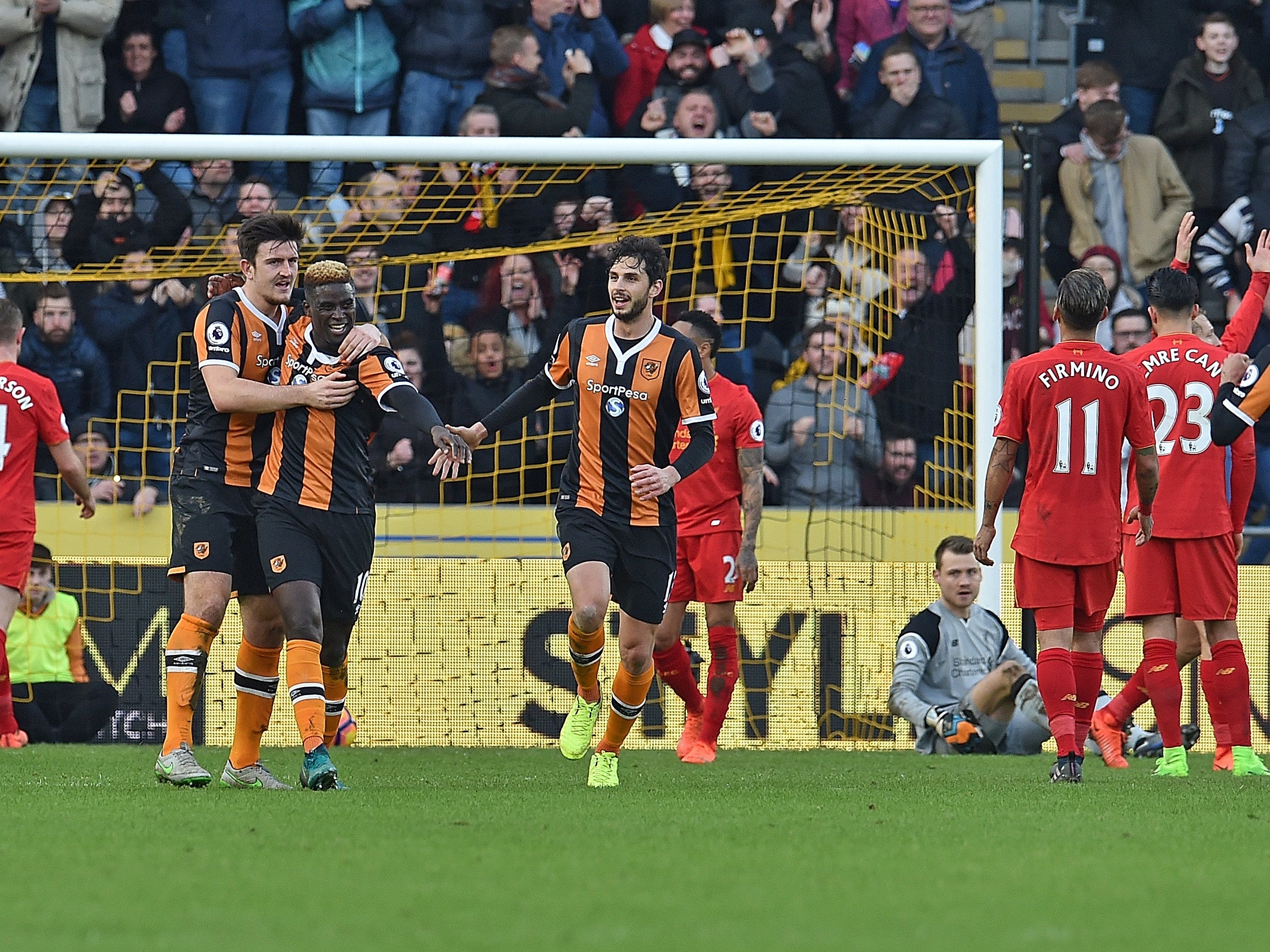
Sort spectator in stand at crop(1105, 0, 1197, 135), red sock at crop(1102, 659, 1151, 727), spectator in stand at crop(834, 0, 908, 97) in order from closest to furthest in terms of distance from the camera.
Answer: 1. red sock at crop(1102, 659, 1151, 727)
2. spectator in stand at crop(834, 0, 908, 97)
3. spectator in stand at crop(1105, 0, 1197, 135)

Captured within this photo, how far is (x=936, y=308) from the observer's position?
36.5ft

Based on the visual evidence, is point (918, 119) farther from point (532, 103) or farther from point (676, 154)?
point (676, 154)

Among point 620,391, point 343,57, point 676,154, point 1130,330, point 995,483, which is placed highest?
point 343,57

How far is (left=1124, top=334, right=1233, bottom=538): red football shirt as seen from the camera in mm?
7812

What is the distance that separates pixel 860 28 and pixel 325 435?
334 inches

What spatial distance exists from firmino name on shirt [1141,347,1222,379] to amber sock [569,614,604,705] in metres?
2.79

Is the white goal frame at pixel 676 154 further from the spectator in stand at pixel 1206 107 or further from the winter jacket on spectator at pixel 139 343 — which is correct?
the spectator in stand at pixel 1206 107

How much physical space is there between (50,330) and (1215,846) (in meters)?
8.61

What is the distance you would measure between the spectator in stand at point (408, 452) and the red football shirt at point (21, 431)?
8.94 ft

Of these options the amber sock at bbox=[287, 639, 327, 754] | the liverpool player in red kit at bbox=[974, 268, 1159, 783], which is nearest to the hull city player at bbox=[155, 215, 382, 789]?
the amber sock at bbox=[287, 639, 327, 754]

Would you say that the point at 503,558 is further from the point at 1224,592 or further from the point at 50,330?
the point at 1224,592

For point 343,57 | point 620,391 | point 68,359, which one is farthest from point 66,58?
point 620,391

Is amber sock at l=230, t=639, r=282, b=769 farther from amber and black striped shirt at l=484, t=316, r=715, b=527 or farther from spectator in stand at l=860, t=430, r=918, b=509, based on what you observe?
spectator in stand at l=860, t=430, r=918, b=509

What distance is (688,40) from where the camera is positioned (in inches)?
531
